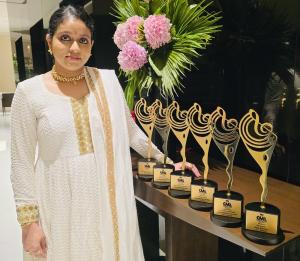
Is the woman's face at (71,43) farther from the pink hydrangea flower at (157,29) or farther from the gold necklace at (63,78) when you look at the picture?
the pink hydrangea flower at (157,29)

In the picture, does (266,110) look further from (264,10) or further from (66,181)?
(66,181)

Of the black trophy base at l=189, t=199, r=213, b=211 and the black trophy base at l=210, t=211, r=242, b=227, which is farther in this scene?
the black trophy base at l=189, t=199, r=213, b=211

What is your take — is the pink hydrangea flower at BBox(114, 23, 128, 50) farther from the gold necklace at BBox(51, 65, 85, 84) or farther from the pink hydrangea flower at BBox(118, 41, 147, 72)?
the gold necklace at BBox(51, 65, 85, 84)

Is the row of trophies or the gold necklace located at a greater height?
the gold necklace

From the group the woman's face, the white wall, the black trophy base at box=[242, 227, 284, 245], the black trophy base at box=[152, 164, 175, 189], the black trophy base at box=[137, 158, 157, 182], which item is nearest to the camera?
the black trophy base at box=[242, 227, 284, 245]

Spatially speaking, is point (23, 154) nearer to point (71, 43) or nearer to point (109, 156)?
point (109, 156)

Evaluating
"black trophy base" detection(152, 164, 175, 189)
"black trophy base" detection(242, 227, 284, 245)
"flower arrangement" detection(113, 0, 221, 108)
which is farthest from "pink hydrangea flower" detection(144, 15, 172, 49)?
"black trophy base" detection(242, 227, 284, 245)

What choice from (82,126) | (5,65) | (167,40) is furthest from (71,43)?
(5,65)

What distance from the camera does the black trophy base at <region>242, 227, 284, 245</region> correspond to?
0.95m

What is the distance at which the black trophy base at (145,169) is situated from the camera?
4.83 feet

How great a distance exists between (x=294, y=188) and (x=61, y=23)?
109cm

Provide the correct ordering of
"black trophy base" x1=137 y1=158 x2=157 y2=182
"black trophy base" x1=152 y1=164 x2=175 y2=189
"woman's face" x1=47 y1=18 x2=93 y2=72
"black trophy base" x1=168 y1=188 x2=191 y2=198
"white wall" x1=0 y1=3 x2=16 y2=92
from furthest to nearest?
1. "white wall" x1=0 y1=3 x2=16 y2=92
2. "black trophy base" x1=137 y1=158 x2=157 y2=182
3. "black trophy base" x1=152 y1=164 x2=175 y2=189
4. "black trophy base" x1=168 y1=188 x2=191 y2=198
5. "woman's face" x1=47 y1=18 x2=93 y2=72

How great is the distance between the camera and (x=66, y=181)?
1191mm

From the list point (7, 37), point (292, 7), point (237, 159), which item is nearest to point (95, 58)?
point (237, 159)
